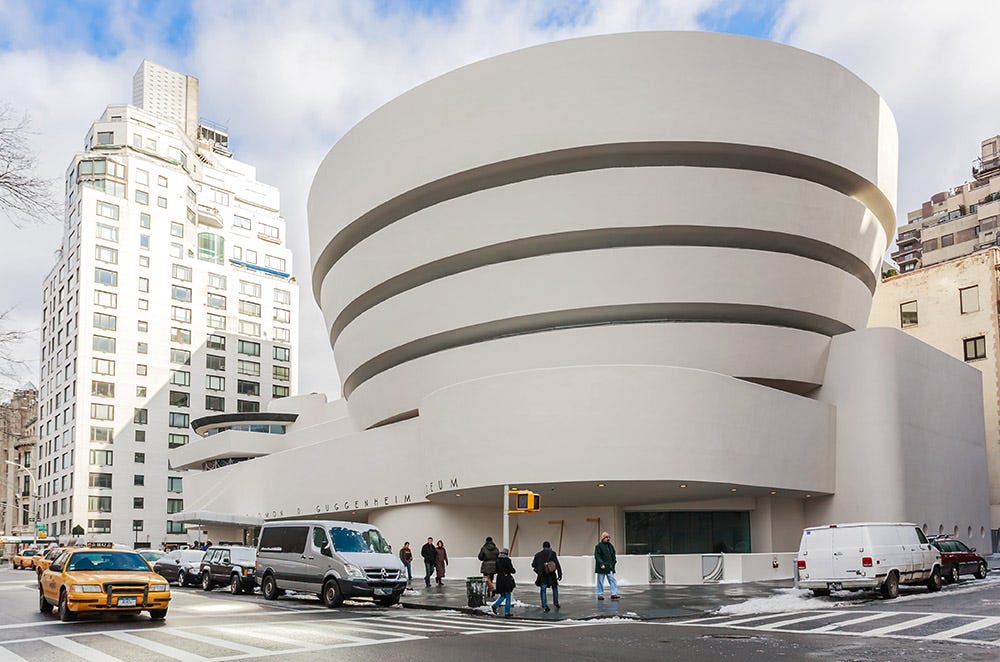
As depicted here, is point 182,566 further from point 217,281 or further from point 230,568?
point 217,281

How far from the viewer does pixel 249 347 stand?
105812mm

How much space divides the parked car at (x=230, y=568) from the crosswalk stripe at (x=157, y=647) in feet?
37.4

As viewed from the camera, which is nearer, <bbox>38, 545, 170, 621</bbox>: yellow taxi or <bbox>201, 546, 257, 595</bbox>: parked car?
<bbox>38, 545, 170, 621</bbox>: yellow taxi

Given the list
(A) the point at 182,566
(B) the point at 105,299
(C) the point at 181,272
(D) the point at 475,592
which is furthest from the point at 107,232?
(D) the point at 475,592

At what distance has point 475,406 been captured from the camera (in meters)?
38.0

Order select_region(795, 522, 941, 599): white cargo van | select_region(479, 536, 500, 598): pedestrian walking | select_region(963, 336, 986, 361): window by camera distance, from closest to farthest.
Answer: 1. select_region(795, 522, 941, 599): white cargo van
2. select_region(479, 536, 500, 598): pedestrian walking
3. select_region(963, 336, 986, 361): window

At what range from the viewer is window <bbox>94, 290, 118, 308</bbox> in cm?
9212

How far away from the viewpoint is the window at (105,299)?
9212 cm

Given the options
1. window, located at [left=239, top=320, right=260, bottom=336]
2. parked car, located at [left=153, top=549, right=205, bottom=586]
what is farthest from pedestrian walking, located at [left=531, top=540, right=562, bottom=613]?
window, located at [left=239, top=320, right=260, bottom=336]

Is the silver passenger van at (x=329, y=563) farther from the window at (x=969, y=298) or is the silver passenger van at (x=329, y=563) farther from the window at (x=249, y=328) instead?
the window at (x=249, y=328)

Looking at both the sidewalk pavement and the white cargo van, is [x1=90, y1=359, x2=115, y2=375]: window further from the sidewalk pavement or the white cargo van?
the white cargo van

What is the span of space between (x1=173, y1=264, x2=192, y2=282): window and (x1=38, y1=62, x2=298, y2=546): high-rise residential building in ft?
0.48

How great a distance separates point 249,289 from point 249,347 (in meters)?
6.80

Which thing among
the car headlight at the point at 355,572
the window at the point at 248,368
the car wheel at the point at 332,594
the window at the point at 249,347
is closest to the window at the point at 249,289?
the window at the point at 249,347
